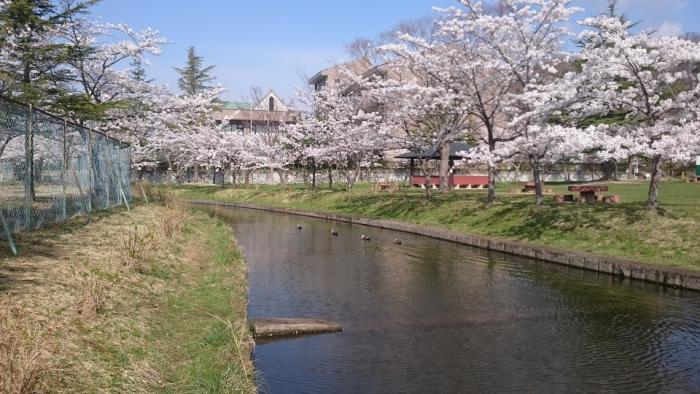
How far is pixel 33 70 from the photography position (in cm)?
2052

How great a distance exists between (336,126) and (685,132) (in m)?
22.0

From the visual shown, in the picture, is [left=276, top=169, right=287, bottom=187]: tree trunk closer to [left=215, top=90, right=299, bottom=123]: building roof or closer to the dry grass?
[left=215, top=90, right=299, bottom=123]: building roof

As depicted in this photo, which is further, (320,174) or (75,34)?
(320,174)

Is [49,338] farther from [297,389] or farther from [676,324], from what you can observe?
[676,324]

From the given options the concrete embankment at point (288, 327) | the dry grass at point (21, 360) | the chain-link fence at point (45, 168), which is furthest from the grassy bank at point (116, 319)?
the chain-link fence at point (45, 168)

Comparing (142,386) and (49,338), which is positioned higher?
(49,338)

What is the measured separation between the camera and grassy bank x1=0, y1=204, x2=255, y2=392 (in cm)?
488

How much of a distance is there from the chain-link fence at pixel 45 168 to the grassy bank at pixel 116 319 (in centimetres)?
55

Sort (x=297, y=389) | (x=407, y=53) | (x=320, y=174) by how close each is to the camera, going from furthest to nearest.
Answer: (x=320, y=174) → (x=407, y=53) → (x=297, y=389)

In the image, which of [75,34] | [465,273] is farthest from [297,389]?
[75,34]

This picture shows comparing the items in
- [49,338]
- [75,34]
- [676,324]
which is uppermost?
[75,34]

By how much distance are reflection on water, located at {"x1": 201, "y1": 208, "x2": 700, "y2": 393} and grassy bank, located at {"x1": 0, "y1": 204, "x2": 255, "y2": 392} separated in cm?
80

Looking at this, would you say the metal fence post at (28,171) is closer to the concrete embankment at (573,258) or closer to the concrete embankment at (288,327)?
the concrete embankment at (288,327)

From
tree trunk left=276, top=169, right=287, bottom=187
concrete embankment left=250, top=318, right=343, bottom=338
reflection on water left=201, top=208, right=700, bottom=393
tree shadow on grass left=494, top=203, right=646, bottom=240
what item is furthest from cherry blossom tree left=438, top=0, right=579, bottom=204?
tree trunk left=276, top=169, right=287, bottom=187
